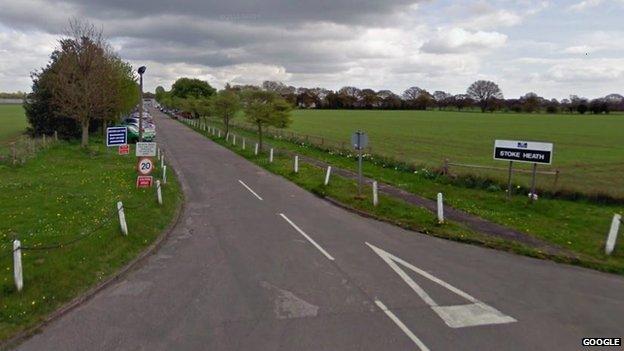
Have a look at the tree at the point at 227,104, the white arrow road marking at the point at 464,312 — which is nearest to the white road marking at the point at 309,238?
the white arrow road marking at the point at 464,312

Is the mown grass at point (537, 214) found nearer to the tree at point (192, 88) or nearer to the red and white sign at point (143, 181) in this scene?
the red and white sign at point (143, 181)

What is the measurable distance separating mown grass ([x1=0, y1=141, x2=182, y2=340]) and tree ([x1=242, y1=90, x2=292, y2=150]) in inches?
355

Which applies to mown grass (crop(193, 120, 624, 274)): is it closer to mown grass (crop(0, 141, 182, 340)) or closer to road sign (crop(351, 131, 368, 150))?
road sign (crop(351, 131, 368, 150))

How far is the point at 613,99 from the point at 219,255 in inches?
6107

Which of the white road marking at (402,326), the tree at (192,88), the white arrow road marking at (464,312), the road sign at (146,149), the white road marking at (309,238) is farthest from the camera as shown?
the tree at (192,88)

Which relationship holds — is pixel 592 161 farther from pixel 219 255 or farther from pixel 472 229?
pixel 219 255

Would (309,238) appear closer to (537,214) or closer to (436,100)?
(537,214)

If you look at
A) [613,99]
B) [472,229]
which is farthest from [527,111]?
[472,229]

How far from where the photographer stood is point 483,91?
153m

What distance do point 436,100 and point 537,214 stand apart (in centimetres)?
15579

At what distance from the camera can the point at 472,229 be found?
37.0 ft

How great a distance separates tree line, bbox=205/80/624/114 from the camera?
133m

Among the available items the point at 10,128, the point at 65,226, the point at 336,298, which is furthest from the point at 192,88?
the point at 336,298

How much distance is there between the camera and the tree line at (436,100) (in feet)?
437
